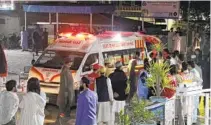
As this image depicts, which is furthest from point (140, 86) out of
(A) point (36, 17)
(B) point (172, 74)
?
(A) point (36, 17)

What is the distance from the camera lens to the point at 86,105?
8.36 meters

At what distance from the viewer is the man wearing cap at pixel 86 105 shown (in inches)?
328

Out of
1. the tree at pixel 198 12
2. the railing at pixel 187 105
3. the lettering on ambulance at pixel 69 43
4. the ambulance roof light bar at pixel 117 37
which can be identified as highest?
the tree at pixel 198 12

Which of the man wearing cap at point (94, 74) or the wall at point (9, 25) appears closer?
the man wearing cap at point (94, 74)

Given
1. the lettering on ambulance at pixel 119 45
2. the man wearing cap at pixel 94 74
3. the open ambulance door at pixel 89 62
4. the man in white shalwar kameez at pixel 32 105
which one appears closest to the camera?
the man in white shalwar kameez at pixel 32 105

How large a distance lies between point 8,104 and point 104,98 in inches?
107

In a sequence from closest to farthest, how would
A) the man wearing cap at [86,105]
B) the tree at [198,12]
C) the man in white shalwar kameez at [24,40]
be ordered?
the man wearing cap at [86,105], the tree at [198,12], the man in white shalwar kameez at [24,40]

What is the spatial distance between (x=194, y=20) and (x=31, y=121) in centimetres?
1663


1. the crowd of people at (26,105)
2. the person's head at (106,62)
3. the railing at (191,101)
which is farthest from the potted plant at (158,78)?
the person's head at (106,62)

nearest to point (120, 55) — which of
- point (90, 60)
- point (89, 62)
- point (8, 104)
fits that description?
point (90, 60)

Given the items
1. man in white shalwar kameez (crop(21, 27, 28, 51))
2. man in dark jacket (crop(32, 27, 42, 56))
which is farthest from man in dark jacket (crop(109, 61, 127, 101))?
man in white shalwar kameez (crop(21, 27, 28, 51))

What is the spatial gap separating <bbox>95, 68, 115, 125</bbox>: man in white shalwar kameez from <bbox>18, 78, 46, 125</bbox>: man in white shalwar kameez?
91.1 inches

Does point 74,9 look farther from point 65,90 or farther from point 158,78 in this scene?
point 158,78

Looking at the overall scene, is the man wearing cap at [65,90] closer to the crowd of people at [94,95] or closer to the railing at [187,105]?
the crowd of people at [94,95]
